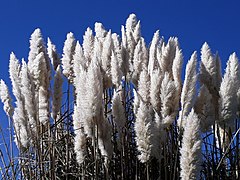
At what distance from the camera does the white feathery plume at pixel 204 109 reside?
337cm

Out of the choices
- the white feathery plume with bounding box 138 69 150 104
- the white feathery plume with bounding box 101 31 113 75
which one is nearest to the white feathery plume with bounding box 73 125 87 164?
the white feathery plume with bounding box 138 69 150 104

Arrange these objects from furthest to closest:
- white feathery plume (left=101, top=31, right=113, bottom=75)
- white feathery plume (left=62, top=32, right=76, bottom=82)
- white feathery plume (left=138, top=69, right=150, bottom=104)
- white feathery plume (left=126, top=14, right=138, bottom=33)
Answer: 1. white feathery plume (left=126, top=14, right=138, bottom=33)
2. white feathery plume (left=62, top=32, right=76, bottom=82)
3. white feathery plume (left=101, top=31, right=113, bottom=75)
4. white feathery plume (left=138, top=69, right=150, bottom=104)

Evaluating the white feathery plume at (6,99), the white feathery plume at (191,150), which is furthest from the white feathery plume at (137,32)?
the white feathery plume at (191,150)

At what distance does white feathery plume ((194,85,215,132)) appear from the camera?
337 cm

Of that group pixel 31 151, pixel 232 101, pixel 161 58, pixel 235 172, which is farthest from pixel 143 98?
pixel 31 151

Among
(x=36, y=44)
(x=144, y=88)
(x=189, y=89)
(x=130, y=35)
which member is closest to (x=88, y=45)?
(x=130, y=35)

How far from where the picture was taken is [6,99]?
413 centimetres

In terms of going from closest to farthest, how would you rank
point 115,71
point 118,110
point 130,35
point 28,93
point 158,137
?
point 158,137
point 118,110
point 28,93
point 115,71
point 130,35

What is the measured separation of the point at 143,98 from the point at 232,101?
605mm

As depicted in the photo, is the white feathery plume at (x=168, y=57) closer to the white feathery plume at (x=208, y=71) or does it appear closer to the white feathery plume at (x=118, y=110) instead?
the white feathery plume at (x=208, y=71)

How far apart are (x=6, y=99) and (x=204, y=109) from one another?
1678 mm

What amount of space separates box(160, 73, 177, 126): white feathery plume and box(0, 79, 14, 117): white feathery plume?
1533 millimetres

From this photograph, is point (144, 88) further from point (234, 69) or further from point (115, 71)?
point (234, 69)

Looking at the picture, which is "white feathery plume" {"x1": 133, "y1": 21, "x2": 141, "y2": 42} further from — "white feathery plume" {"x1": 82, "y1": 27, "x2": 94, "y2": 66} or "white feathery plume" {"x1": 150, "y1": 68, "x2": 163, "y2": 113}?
"white feathery plume" {"x1": 150, "y1": 68, "x2": 163, "y2": 113}
